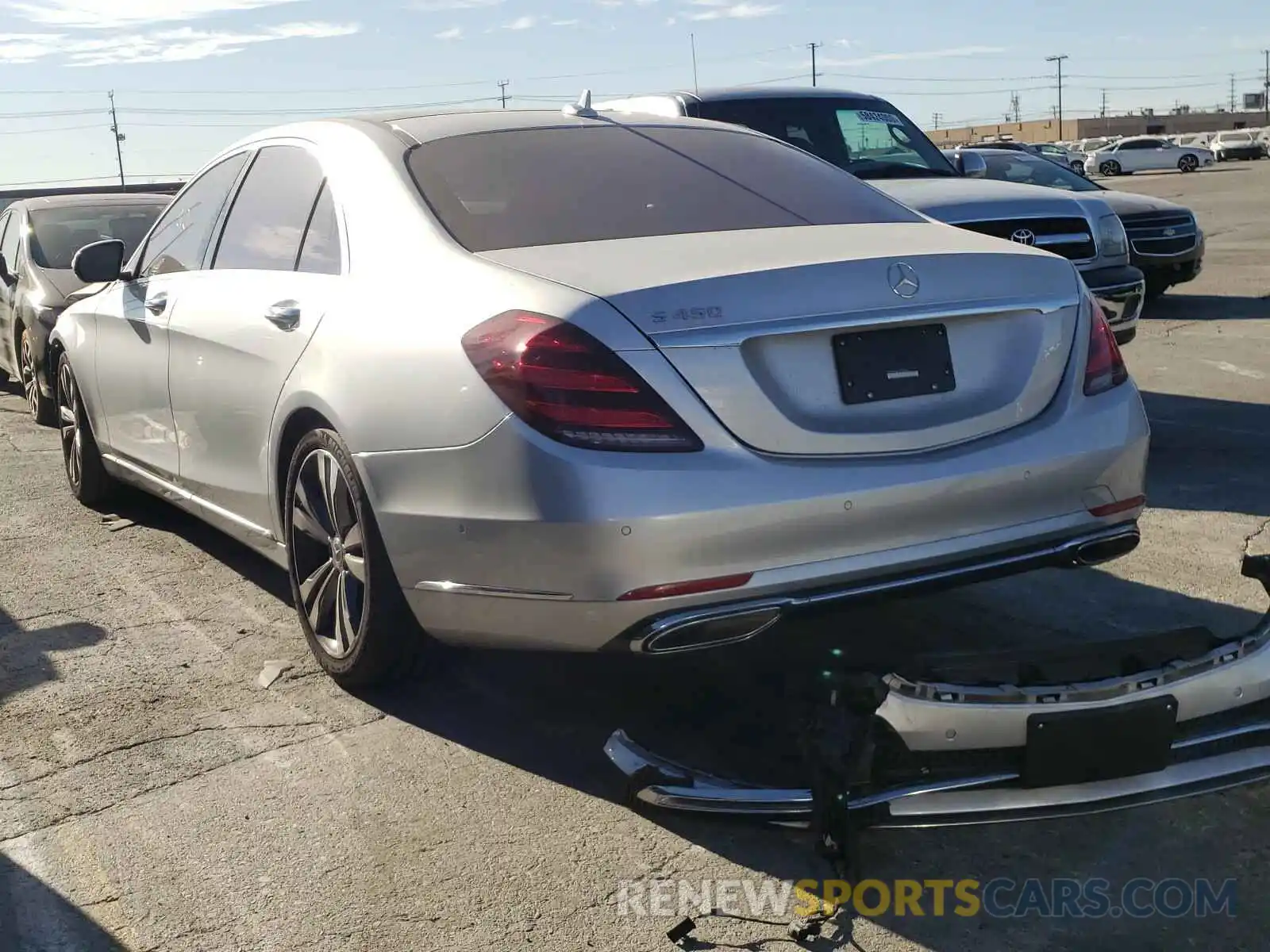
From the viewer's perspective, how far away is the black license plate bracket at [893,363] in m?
3.12

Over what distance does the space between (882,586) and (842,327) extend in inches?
23.2

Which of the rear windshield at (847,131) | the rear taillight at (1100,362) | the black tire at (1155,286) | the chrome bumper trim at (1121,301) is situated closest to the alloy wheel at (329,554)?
the rear taillight at (1100,362)

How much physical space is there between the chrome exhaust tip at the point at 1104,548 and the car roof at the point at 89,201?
343 inches

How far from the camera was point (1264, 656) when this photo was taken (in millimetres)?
2871

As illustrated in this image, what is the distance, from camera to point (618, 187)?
3.86 meters

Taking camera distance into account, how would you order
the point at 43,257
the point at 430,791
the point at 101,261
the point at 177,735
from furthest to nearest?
the point at 43,257, the point at 101,261, the point at 177,735, the point at 430,791

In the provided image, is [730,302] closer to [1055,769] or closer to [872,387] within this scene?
[872,387]

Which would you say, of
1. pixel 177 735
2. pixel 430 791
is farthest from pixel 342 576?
pixel 430 791

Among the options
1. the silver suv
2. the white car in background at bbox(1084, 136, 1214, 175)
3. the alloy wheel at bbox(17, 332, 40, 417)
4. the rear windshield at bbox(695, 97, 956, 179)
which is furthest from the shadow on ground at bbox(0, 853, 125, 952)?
the white car in background at bbox(1084, 136, 1214, 175)

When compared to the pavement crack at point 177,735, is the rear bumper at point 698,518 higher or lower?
higher

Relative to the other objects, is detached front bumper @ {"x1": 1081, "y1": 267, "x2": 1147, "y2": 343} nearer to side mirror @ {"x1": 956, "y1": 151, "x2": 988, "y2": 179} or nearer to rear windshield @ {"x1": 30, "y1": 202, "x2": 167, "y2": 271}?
side mirror @ {"x1": 956, "y1": 151, "x2": 988, "y2": 179}

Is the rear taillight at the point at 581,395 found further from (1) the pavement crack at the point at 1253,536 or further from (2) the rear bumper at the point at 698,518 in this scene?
(1) the pavement crack at the point at 1253,536

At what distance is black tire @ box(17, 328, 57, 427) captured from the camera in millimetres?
9609

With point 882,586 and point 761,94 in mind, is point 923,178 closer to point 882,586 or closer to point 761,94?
point 761,94
